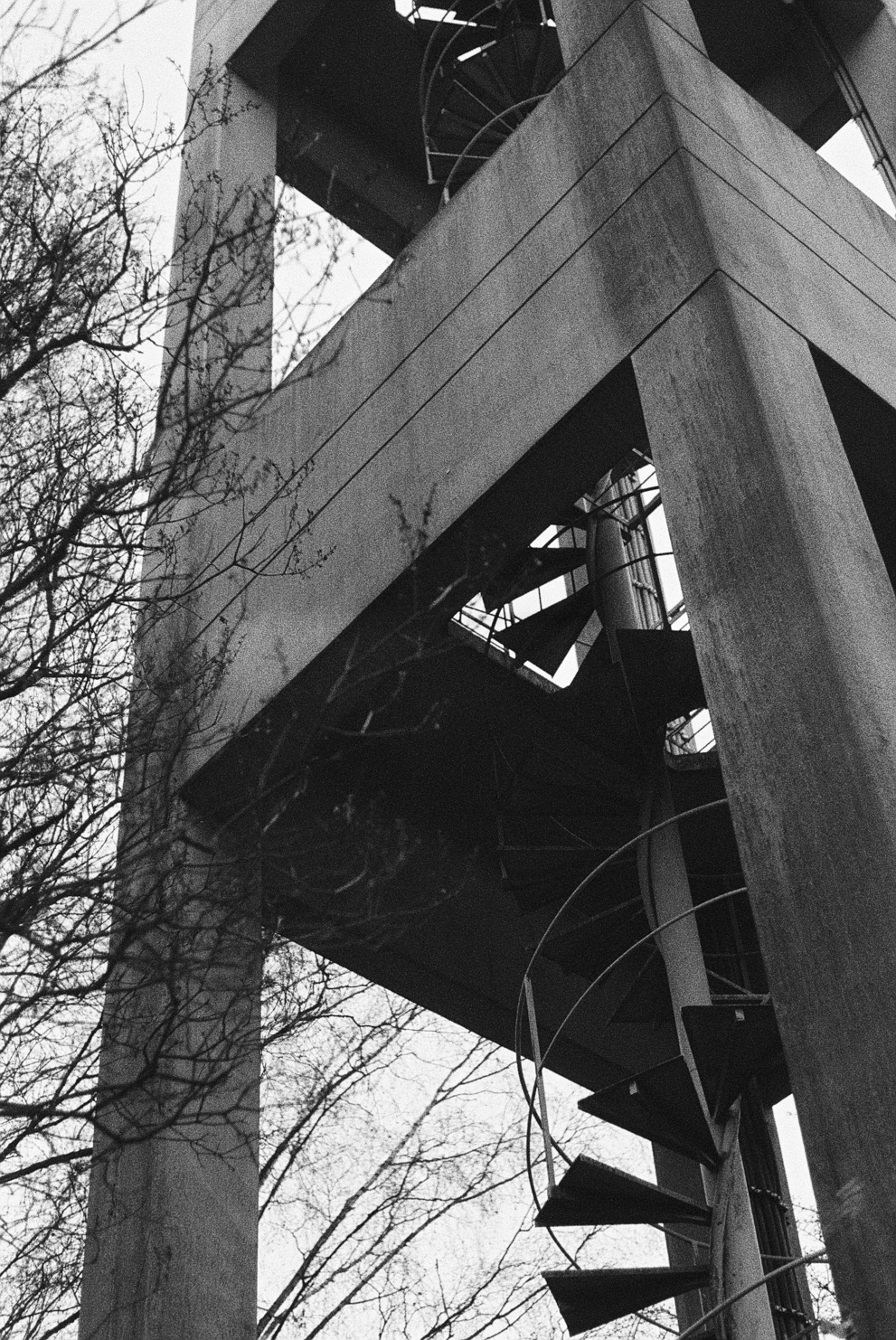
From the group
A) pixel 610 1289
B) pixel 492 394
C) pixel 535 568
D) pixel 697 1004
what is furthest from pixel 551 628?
pixel 610 1289

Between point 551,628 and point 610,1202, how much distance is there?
386 centimetres

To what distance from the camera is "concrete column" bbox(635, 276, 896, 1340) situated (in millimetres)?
4176

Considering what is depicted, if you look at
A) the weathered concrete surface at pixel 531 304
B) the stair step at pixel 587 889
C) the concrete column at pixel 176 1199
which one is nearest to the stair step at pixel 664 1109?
the concrete column at pixel 176 1199

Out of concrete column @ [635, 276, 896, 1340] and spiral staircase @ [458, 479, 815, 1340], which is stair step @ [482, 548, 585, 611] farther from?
concrete column @ [635, 276, 896, 1340]

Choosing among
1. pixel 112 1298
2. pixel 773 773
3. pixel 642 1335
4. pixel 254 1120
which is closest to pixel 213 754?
pixel 254 1120

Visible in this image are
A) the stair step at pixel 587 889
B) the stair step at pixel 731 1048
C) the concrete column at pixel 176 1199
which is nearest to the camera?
the concrete column at pixel 176 1199

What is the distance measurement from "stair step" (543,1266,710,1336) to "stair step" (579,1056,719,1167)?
553mm

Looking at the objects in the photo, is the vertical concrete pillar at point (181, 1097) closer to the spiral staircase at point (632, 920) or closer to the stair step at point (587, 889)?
the spiral staircase at point (632, 920)

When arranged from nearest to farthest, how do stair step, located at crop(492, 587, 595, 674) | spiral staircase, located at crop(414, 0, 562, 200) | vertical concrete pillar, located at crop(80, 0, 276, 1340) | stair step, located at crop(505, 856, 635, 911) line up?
1. vertical concrete pillar, located at crop(80, 0, 276, 1340)
2. stair step, located at crop(505, 856, 635, 911)
3. stair step, located at crop(492, 587, 595, 674)
4. spiral staircase, located at crop(414, 0, 562, 200)

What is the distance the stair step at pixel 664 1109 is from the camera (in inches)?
271

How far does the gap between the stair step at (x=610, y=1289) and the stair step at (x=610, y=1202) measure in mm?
229

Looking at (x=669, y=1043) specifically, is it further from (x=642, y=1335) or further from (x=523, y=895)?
(x=642, y=1335)

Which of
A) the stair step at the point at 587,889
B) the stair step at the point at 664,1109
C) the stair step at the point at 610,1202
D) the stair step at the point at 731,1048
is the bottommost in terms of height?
the stair step at the point at 610,1202

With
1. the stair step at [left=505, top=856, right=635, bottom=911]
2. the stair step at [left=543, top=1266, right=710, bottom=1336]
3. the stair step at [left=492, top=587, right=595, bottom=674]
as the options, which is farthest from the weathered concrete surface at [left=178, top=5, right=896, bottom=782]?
the stair step at [left=543, top=1266, right=710, bottom=1336]
